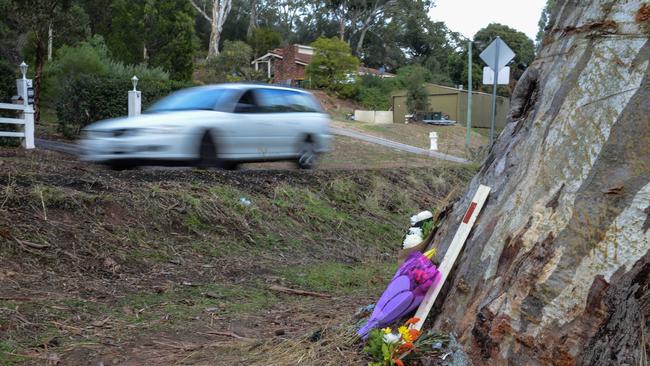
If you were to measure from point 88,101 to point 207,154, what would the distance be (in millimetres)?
8180

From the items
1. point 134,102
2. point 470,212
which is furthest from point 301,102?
point 470,212

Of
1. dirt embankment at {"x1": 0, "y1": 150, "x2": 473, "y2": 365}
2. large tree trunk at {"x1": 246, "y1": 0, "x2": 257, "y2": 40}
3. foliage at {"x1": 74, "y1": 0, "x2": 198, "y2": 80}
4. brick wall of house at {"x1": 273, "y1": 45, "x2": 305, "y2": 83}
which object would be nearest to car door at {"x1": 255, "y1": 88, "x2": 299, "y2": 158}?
dirt embankment at {"x1": 0, "y1": 150, "x2": 473, "y2": 365}

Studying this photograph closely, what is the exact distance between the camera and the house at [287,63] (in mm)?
52406

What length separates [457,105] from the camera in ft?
147

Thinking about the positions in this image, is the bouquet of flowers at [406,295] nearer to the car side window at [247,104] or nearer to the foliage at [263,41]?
the car side window at [247,104]

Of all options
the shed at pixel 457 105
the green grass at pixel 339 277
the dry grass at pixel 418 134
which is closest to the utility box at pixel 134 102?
the green grass at pixel 339 277

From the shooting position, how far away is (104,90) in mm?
16984

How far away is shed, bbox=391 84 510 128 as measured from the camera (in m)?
42.6

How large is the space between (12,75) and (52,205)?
9134mm

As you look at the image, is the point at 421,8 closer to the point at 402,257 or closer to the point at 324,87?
the point at 324,87

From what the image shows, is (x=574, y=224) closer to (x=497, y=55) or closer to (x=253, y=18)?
(x=497, y=55)

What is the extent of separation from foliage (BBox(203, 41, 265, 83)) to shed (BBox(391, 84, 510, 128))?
384 inches

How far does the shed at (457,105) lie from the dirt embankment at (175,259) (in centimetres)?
3265

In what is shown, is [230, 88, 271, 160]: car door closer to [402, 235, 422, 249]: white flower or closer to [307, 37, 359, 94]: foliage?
[402, 235, 422, 249]: white flower
